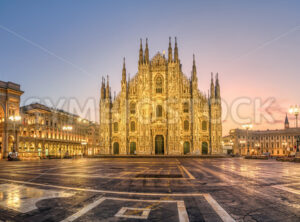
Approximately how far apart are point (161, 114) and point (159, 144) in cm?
703

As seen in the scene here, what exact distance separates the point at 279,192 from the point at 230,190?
1753mm

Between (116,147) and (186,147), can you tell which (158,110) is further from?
(116,147)

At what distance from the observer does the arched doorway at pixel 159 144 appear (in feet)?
181

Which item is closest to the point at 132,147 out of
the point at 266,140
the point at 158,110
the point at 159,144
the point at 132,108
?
the point at 159,144

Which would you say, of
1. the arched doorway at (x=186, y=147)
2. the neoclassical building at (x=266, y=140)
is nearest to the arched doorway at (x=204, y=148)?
the arched doorway at (x=186, y=147)

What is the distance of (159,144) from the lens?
55.4 m

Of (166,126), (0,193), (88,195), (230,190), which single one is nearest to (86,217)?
(88,195)

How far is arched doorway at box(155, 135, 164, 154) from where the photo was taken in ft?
181

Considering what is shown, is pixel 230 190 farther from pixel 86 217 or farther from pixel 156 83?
pixel 156 83

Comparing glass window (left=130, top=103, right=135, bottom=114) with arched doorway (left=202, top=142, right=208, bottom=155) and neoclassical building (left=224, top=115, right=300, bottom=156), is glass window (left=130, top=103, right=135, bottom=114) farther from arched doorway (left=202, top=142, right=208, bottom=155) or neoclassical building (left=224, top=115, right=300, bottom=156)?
neoclassical building (left=224, top=115, right=300, bottom=156)

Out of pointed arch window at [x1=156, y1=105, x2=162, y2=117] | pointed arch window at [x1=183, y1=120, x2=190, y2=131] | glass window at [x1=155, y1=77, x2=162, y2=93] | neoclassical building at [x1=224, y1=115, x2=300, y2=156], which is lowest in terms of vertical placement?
neoclassical building at [x1=224, y1=115, x2=300, y2=156]

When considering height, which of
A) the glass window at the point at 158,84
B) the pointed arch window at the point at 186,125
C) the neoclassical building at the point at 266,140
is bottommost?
the neoclassical building at the point at 266,140

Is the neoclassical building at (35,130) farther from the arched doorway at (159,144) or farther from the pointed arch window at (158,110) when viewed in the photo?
the pointed arch window at (158,110)

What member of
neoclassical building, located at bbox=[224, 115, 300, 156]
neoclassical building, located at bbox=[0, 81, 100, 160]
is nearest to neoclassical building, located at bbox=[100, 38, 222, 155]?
neoclassical building, located at bbox=[0, 81, 100, 160]
